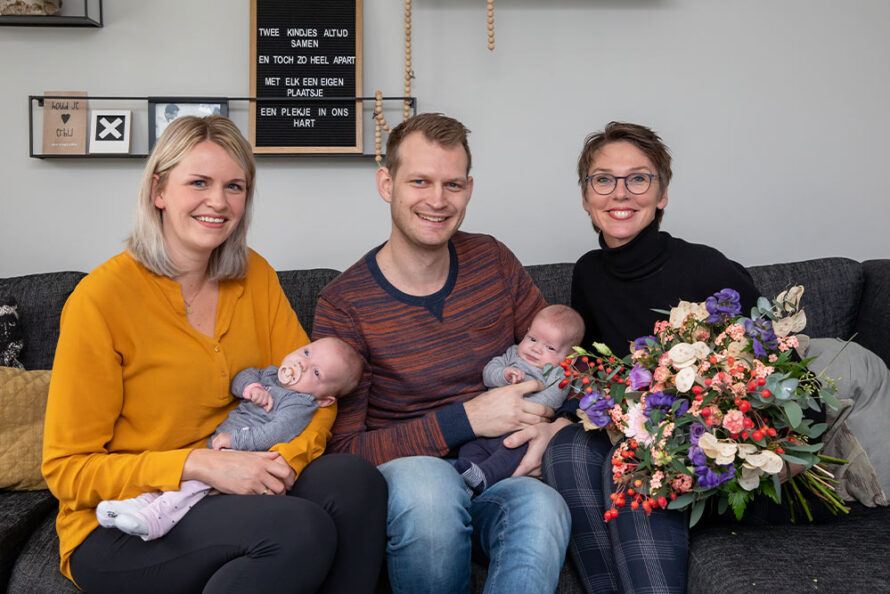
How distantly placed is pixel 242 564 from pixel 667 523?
2.78ft

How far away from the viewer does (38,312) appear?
2.29 m

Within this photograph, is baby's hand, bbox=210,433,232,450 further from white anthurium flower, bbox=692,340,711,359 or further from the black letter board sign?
the black letter board sign

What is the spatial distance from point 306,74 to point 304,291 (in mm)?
830

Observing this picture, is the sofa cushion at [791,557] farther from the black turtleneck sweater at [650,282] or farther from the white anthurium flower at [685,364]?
the black turtleneck sweater at [650,282]

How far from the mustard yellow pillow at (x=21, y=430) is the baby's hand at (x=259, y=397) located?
26.7 inches

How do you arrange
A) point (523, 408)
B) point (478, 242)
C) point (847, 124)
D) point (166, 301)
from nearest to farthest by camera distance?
1. point (166, 301)
2. point (523, 408)
3. point (478, 242)
4. point (847, 124)

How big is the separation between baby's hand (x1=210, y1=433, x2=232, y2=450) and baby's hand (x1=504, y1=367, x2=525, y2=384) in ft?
2.23

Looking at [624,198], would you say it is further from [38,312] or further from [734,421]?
[38,312]

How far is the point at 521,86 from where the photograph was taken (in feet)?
9.23

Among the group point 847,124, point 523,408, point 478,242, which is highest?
point 847,124

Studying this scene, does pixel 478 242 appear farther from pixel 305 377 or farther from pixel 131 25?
pixel 131 25

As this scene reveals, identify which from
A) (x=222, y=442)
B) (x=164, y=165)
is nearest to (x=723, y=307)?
(x=222, y=442)

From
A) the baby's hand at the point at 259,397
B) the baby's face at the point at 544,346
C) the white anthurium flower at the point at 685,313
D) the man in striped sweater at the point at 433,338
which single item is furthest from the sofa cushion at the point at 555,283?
the baby's hand at the point at 259,397

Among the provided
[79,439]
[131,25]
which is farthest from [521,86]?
[79,439]
